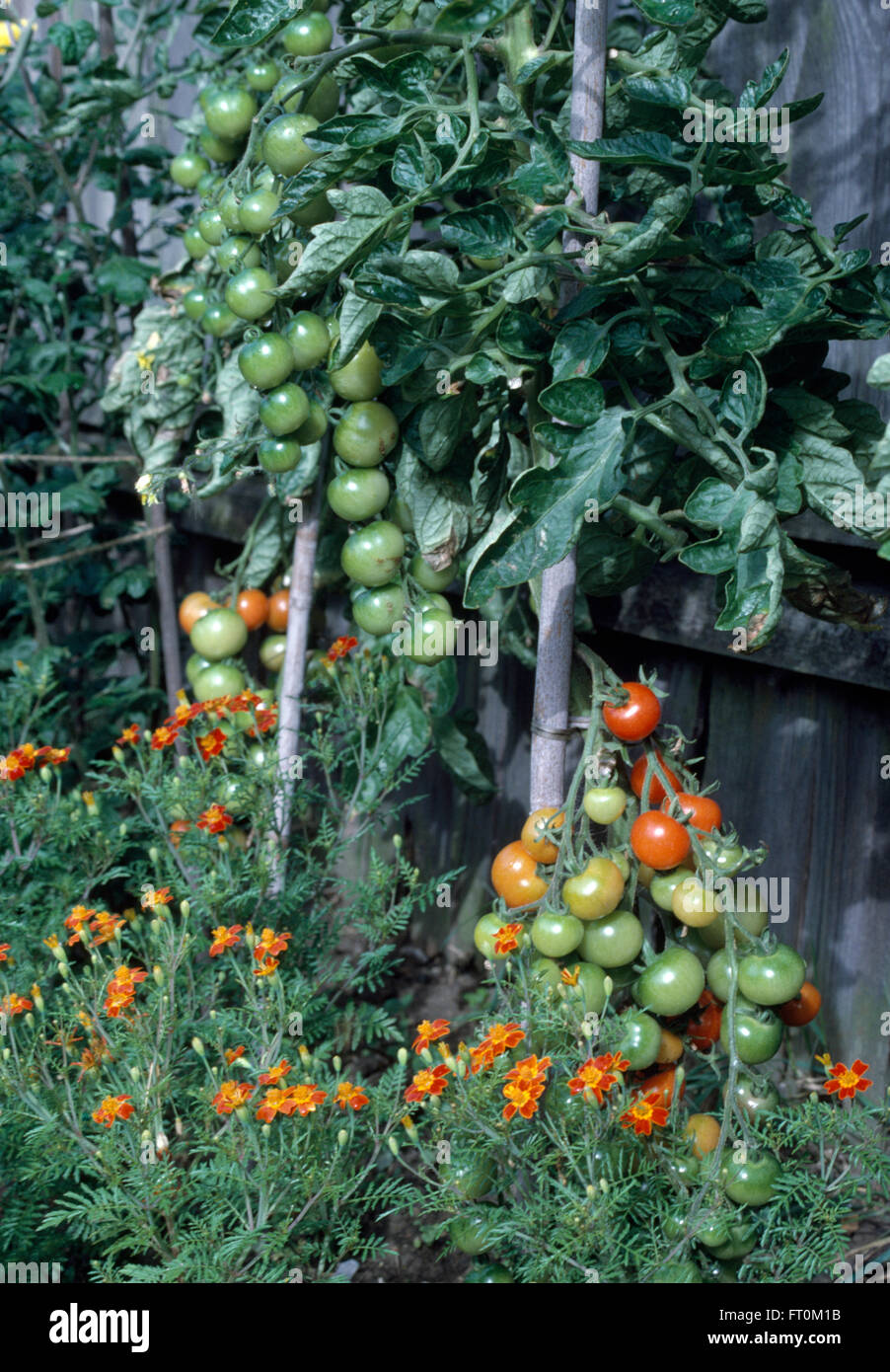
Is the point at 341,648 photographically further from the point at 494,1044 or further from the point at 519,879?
the point at 494,1044

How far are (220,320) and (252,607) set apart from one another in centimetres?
50

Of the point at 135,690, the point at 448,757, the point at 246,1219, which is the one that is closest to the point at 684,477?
the point at 448,757

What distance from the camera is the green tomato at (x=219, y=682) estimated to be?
1918 mm

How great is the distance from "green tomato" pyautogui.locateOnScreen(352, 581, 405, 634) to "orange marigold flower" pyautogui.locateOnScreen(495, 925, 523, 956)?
18.0 inches

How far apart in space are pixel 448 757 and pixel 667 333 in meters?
0.79

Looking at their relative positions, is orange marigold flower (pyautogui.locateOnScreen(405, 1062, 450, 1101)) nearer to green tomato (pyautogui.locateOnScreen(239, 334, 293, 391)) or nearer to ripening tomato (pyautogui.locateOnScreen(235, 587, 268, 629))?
green tomato (pyautogui.locateOnScreen(239, 334, 293, 391))

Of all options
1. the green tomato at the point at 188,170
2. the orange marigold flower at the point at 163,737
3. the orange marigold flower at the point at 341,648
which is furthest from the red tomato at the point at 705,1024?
the green tomato at the point at 188,170

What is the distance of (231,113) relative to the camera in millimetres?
1646

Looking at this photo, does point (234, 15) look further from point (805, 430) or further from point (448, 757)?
point (448, 757)

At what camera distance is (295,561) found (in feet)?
Answer: 6.20

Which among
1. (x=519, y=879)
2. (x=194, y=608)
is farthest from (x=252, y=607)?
(x=519, y=879)

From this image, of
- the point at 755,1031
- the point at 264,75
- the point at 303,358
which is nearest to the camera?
the point at 755,1031

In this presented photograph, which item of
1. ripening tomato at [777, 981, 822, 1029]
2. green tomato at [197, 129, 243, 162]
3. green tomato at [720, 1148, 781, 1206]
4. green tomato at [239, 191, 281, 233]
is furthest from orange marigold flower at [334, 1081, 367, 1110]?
green tomato at [197, 129, 243, 162]

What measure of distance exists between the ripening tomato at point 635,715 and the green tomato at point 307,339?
583 millimetres
